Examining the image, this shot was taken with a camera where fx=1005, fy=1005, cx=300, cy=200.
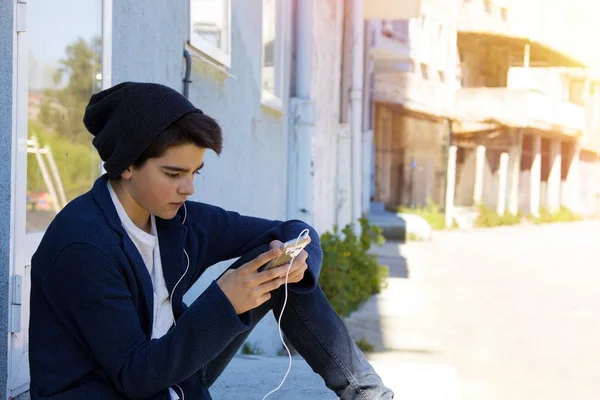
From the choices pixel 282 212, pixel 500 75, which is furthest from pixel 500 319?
pixel 500 75

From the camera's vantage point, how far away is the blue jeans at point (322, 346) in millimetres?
2781

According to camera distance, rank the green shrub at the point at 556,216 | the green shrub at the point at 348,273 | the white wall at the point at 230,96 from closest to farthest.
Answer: the white wall at the point at 230,96 → the green shrub at the point at 348,273 → the green shrub at the point at 556,216

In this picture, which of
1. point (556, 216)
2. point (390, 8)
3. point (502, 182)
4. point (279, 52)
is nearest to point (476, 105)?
point (502, 182)

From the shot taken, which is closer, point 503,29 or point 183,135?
point 183,135

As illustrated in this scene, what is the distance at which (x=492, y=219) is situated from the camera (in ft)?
81.4

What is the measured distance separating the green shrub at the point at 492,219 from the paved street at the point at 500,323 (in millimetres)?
9686

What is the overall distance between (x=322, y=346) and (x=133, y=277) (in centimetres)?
82

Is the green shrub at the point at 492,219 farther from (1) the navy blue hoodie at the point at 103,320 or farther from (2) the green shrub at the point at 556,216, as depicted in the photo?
(1) the navy blue hoodie at the point at 103,320

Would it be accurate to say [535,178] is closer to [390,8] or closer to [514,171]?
[514,171]

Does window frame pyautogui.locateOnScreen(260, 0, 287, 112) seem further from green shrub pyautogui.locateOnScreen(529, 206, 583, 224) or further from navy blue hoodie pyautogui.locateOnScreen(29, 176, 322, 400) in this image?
green shrub pyautogui.locateOnScreen(529, 206, 583, 224)

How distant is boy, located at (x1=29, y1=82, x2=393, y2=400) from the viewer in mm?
2043

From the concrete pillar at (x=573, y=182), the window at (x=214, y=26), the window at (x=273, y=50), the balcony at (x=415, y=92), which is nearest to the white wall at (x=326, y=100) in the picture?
the window at (x=273, y=50)

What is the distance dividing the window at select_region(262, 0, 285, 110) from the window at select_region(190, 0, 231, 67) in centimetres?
167

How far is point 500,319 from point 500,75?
23.1m
